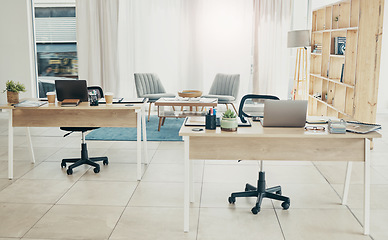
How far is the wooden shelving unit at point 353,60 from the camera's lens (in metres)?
5.48

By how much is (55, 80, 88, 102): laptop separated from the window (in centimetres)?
494

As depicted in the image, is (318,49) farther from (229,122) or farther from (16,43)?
(16,43)

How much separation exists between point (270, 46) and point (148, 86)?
2556mm

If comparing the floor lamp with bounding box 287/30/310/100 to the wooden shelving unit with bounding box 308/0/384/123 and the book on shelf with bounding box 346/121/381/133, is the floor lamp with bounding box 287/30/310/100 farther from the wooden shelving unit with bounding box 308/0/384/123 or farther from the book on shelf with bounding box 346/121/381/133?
the book on shelf with bounding box 346/121/381/133

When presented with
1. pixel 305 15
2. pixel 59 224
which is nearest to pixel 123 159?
pixel 59 224

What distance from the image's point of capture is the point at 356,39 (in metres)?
5.73

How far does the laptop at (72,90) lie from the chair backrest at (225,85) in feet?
12.5

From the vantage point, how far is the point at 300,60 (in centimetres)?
846

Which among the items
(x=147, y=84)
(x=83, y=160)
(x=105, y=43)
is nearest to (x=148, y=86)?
(x=147, y=84)

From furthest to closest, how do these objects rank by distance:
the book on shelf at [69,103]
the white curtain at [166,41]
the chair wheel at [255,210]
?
the white curtain at [166,41] < the book on shelf at [69,103] < the chair wheel at [255,210]

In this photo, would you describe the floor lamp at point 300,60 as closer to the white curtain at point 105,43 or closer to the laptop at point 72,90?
the white curtain at point 105,43

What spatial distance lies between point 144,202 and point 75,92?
5.01 feet

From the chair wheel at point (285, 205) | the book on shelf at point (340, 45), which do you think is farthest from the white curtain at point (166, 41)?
the chair wheel at point (285, 205)

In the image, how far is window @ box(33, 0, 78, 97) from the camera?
923 cm
